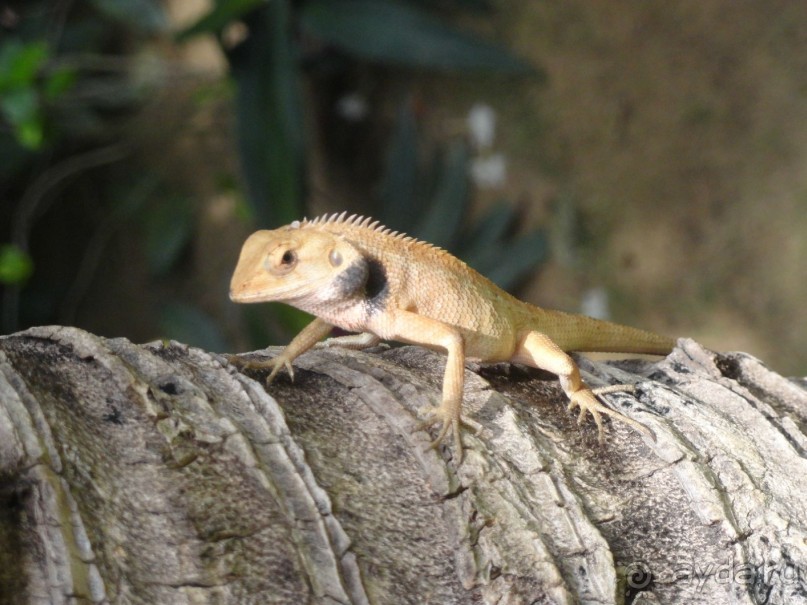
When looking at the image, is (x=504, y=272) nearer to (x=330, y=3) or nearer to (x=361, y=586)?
(x=330, y=3)

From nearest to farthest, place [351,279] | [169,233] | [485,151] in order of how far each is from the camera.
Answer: [351,279]
[485,151]
[169,233]

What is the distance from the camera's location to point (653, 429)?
1491 millimetres

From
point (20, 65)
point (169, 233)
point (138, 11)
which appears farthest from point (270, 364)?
point (169, 233)

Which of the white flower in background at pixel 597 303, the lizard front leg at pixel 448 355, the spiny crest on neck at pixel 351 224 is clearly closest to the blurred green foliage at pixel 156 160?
the white flower in background at pixel 597 303

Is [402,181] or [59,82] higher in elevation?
[59,82]

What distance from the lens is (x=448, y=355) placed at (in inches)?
66.9

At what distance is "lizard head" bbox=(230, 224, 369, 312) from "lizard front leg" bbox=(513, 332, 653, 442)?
401 mm

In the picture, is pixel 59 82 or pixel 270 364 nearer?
pixel 270 364

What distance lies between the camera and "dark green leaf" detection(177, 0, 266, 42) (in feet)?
12.3

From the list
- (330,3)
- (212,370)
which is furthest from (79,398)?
(330,3)

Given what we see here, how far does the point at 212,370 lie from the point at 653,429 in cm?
76

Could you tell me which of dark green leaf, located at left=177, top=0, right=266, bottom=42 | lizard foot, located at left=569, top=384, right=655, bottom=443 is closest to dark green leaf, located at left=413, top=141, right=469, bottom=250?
dark green leaf, located at left=177, top=0, right=266, bottom=42

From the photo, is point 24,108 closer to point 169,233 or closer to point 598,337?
point 169,233

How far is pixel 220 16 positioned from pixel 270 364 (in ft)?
8.92
